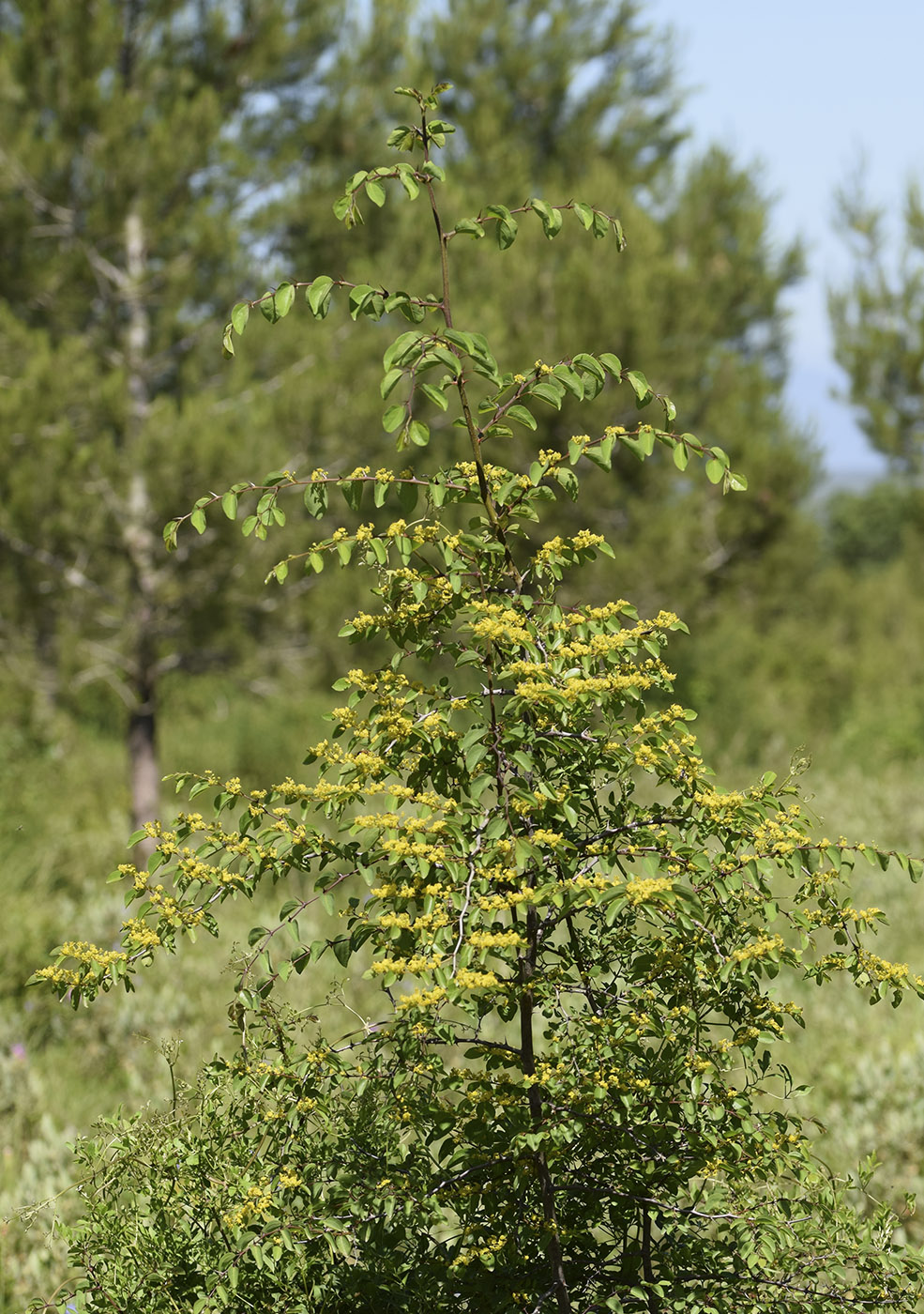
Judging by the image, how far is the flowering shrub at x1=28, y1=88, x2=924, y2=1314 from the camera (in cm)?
196

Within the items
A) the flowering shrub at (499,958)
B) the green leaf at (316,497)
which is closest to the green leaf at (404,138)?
the flowering shrub at (499,958)

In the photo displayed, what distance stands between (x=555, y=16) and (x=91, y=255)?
35.0 feet

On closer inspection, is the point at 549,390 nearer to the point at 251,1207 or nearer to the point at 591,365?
the point at 591,365

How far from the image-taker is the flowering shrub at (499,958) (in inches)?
77.2

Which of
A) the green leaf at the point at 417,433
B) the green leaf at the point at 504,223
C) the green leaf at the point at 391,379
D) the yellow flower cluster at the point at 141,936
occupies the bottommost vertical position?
the yellow flower cluster at the point at 141,936

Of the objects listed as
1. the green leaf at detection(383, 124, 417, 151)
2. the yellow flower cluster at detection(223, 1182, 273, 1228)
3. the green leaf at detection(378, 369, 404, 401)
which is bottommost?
the yellow flower cluster at detection(223, 1182, 273, 1228)

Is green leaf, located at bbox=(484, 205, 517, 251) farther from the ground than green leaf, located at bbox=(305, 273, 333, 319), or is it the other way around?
green leaf, located at bbox=(484, 205, 517, 251)

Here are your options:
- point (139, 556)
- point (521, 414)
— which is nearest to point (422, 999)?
point (521, 414)

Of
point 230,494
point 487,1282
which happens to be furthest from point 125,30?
point 487,1282

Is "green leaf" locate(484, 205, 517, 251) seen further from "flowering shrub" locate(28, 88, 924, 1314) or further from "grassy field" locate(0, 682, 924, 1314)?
"grassy field" locate(0, 682, 924, 1314)

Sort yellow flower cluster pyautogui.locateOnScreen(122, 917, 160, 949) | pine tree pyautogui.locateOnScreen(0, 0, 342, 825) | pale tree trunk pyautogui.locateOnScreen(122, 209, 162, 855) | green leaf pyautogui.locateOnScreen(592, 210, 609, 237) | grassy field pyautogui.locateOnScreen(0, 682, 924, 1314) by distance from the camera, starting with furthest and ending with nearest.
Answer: pale tree trunk pyautogui.locateOnScreen(122, 209, 162, 855) → pine tree pyautogui.locateOnScreen(0, 0, 342, 825) → grassy field pyautogui.locateOnScreen(0, 682, 924, 1314) → green leaf pyautogui.locateOnScreen(592, 210, 609, 237) → yellow flower cluster pyautogui.locateOnScreen(122, 917, 160, 949)

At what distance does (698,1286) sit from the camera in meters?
2.21

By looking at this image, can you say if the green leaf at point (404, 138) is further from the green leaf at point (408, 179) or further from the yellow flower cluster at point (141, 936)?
the yellow flower cluster at point (141, 936)

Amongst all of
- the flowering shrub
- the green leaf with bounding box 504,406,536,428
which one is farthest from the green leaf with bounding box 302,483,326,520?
the green leaf with bounding box 504,406,536,428
